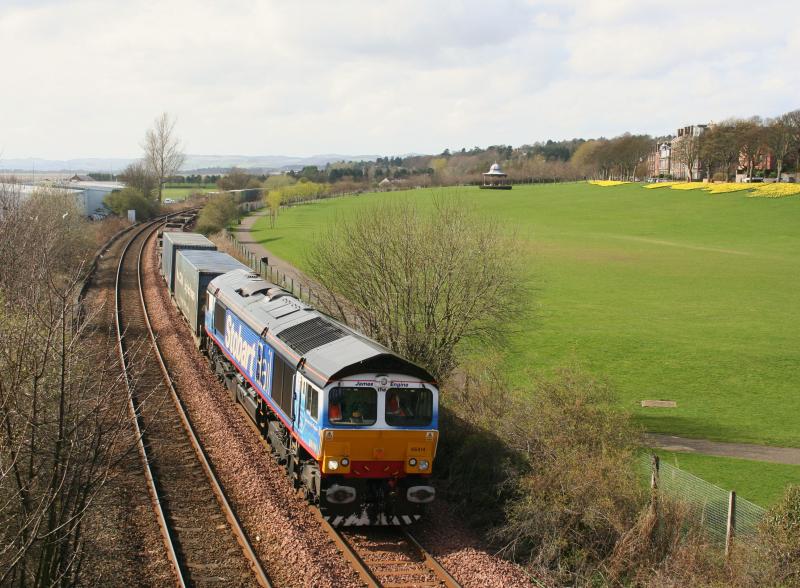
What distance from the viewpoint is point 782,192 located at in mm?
101062

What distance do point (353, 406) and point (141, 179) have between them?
106825mm

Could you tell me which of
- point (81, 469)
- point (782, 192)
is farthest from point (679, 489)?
point (782, 192)

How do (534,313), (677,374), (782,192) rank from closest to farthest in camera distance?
(677,374) → (534,313) → (782,192)

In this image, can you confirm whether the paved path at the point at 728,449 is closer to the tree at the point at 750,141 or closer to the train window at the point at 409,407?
the train window at the point at 409,407

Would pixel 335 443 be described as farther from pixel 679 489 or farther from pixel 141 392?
pixel 141 392

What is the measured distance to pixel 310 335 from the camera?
56.5 feet

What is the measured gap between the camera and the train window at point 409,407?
14977 mm

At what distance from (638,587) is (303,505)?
6.84 metres

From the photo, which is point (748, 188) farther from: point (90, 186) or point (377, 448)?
point (377, 448)

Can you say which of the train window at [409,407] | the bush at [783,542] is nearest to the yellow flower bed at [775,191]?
the bush at [783,542]

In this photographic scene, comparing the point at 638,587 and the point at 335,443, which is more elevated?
the point at 335,443

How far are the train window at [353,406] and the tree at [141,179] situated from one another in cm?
10150

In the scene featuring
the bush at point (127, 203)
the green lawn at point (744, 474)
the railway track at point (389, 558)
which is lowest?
the green lawn at point (744, 474)

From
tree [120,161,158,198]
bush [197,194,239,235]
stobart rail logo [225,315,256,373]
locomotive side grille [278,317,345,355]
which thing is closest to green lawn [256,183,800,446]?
bush [197,194,239,235]
